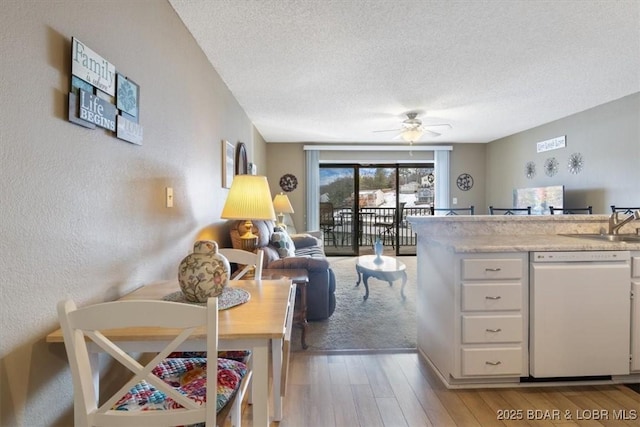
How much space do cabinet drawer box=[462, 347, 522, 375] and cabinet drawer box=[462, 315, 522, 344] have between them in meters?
0.06

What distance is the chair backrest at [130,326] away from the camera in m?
0.84

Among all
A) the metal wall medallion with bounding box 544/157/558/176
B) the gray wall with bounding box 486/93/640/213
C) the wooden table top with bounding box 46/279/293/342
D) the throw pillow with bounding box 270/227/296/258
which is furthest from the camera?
the metal wall medallion with bounding box 544/157/558/176

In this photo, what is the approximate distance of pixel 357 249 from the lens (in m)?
6.90

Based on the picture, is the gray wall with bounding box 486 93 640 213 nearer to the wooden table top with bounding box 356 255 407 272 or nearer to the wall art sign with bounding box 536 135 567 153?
the wall art sign with bounding box 536 135 567 153

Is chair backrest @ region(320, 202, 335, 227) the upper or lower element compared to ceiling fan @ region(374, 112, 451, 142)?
lower

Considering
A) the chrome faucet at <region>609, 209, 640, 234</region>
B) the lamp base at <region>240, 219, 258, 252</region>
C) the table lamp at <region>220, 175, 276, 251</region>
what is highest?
the table lamp at <region>220, 175, 276, 251</region>

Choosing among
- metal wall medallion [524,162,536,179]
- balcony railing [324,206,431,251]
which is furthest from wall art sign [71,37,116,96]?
metal wall medallion [524,162,536,179]

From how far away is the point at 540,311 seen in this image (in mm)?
1959

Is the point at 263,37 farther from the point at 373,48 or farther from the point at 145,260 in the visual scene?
the point at 145,260

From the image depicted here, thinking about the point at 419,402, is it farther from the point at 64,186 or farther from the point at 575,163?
the point at 575,163

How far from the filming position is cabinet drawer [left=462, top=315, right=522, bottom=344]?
196 centimetres

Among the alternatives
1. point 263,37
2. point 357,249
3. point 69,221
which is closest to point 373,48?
point 263,37

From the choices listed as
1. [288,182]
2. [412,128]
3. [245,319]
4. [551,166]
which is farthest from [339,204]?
[245,319]

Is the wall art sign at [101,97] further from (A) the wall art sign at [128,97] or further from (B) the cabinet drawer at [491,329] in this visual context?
(B) the cabinet drawer at [491,329]
